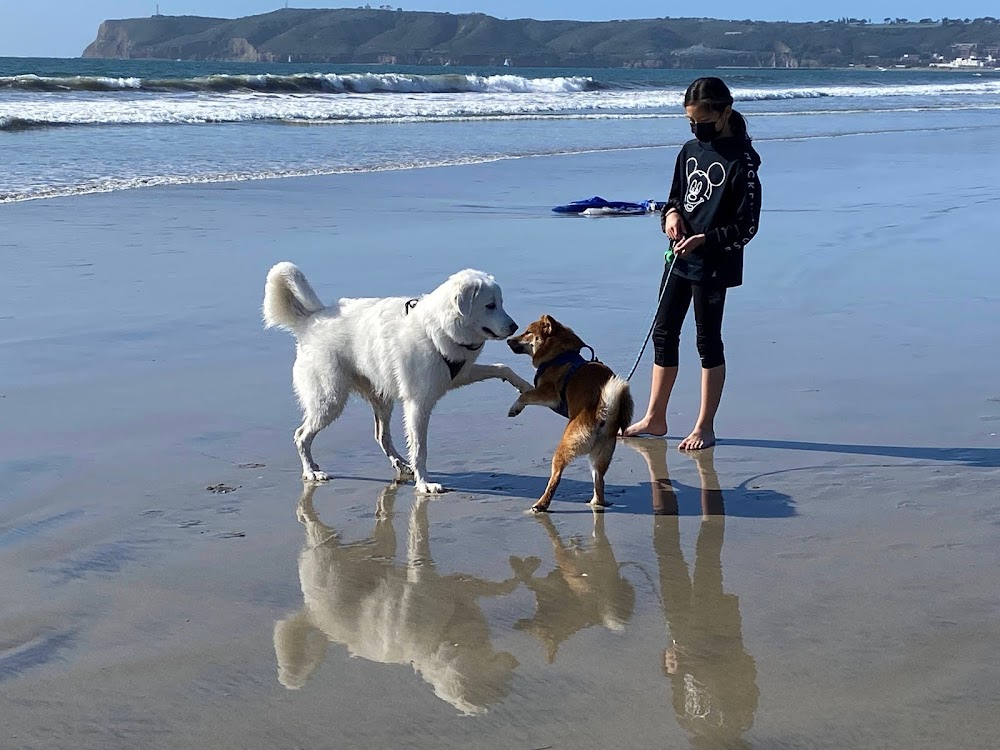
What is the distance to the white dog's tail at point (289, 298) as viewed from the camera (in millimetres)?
5266

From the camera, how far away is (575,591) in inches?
154

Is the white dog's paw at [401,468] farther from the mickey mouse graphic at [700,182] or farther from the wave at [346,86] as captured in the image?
the wave at [346,86]

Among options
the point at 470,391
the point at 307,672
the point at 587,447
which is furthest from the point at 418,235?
the point at 307,672

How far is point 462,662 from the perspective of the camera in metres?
3.35

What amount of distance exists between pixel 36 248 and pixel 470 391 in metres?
5.29

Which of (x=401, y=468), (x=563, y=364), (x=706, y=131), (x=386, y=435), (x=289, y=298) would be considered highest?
(x=706, y=131)

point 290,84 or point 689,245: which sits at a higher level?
point 290,84

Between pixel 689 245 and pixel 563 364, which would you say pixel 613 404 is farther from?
pixel 689 245

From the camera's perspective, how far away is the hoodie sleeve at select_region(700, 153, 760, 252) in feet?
18.1

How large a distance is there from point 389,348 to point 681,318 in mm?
1637

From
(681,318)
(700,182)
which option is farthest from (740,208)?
(681,318)

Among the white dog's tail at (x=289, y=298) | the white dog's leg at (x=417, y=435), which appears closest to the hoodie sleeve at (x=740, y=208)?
the white dog's leg at (x=417, y=435)

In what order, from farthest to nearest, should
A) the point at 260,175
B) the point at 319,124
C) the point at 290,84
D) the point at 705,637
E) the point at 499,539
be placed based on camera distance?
the point at 290,84 → the point at 319,124 → the point at 260,175 → the point at 499,539 → the point at 705,637

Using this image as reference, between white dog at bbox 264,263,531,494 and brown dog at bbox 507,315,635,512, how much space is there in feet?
0.69
